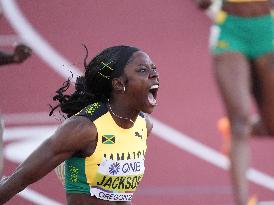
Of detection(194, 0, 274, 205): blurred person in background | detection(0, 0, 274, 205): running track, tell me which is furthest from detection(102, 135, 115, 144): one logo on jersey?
detection(0, 0, 274, 205): running track

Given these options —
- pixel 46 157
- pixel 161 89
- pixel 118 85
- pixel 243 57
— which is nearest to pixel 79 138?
pixel 46 157

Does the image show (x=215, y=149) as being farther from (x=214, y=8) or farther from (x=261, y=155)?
(x=214, y=8)

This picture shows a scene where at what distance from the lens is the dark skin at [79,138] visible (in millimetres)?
4742

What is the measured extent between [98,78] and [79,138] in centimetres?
43

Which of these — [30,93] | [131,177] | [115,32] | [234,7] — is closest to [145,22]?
[115,32]

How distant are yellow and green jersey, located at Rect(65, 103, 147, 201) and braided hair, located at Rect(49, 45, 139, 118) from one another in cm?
9

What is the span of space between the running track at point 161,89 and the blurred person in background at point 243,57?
174 cm

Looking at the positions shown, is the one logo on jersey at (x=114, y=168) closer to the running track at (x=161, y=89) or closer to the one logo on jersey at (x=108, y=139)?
the one logo on jersey at (x=108, y=139)

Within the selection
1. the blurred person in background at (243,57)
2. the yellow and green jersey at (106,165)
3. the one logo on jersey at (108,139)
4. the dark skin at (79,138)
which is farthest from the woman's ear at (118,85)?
the blurred person in background at (243,57)

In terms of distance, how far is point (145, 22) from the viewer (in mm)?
8102

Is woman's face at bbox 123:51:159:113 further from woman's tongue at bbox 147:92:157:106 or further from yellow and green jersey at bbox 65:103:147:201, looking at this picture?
yellow and green jersey at bbox 65:103:147:201

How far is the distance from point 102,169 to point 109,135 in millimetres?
161

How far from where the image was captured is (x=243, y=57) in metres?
5.91

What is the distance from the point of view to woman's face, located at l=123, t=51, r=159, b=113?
5.02 metres
